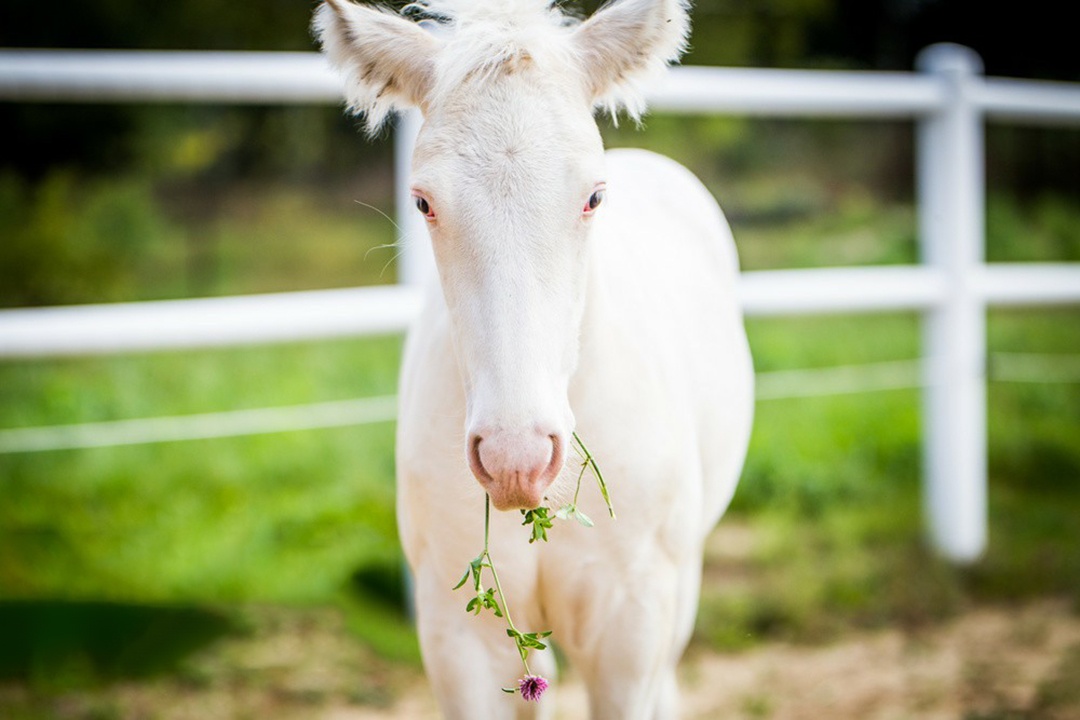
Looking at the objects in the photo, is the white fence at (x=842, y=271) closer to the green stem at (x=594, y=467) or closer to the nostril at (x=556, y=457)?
the green stem at (x=594, y=467)

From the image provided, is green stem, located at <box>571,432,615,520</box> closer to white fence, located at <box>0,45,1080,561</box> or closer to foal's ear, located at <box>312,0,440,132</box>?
foal's ear, located at <box>312,0,440,132</box>

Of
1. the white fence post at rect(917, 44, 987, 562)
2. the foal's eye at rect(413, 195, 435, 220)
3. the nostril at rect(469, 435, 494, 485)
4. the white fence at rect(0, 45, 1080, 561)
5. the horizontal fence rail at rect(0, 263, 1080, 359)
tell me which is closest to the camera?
the nostril at rect(469, 435, 494, 485)

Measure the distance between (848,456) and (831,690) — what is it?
5.57 ft

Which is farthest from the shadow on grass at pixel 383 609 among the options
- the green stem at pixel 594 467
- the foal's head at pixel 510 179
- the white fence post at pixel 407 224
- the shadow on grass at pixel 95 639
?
the foal's head at pixel 510 179

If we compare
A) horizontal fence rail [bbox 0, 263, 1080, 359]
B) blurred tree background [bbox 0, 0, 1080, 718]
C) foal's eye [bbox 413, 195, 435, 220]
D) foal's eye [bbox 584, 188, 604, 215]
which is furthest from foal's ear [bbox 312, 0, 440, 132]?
horizontal fence rail [bbox 0, 263, 1080, 359]

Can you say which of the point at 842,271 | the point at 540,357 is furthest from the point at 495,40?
the point at 842,271

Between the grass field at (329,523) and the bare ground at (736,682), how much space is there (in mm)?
55

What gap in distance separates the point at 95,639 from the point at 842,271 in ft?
9.80

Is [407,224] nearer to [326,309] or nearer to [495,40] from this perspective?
[326,309]

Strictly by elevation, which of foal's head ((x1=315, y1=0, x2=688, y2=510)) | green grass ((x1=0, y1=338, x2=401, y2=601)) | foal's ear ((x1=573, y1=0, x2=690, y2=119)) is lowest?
foal's head ((x1=315, y1=0, x2=688, y2=510))

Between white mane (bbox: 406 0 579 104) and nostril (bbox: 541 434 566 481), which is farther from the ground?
white mane (bbox: 406 0 579 104)

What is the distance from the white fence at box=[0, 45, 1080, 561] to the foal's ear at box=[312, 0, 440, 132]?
1403 mm

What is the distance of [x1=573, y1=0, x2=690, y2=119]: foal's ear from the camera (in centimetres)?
176

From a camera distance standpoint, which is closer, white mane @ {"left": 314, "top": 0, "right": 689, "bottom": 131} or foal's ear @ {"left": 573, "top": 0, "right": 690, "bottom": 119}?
white mane @ {"left": 314, "top": 0, "right": 689, "bottom": 131}
